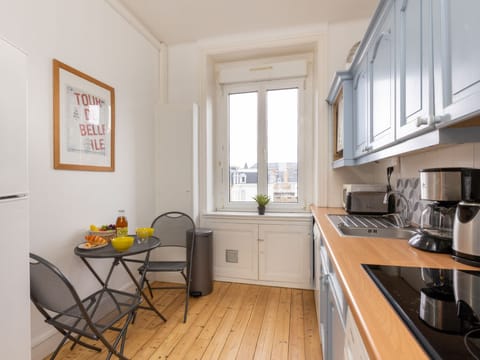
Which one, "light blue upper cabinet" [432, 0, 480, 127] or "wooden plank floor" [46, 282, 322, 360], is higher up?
"light blue upper cabinet" [432, 0, 480, 127]

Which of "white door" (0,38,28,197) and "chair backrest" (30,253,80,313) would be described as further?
"chair backrest" (30,253,80,313)

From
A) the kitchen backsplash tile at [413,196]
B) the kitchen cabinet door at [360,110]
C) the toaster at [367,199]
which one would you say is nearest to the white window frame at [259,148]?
the toaster at [367,199]

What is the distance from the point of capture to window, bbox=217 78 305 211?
122 inches

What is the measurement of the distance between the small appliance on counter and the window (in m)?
1.91

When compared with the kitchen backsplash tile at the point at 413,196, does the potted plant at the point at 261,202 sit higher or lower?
lower

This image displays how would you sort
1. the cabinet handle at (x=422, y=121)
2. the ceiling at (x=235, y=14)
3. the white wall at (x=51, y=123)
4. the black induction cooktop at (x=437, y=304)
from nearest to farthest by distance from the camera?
1. the black induction cooktop at (x=437, y=304)
2. the cabinet handle at (x=422, y=121)
3. the white wall at (x=51, y=123)
4. the ceiling at (x=235, y=14)

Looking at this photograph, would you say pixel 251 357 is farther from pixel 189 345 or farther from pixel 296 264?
pixel 296 264

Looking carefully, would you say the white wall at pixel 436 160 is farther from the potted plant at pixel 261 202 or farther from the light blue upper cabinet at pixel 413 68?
the potted plant at pixel 261 202

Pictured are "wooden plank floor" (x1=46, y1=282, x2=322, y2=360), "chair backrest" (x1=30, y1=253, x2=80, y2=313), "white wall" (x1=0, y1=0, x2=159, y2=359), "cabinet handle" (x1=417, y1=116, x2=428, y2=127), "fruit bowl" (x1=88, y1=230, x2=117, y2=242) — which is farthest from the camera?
"fruit bowl" (x1=88, y1=230, x2=117, y2=242)

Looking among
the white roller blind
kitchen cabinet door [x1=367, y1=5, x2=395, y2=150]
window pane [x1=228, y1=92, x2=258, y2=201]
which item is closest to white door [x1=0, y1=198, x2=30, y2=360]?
kitchen cabinet door [x1=367, y1=5, x2=395, y2=150]

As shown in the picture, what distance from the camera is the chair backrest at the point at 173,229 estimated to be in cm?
262

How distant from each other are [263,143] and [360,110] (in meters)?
1.42

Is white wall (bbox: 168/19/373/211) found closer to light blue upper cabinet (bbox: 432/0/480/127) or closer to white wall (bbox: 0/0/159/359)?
white wall (bbox: 0/0/159/359)

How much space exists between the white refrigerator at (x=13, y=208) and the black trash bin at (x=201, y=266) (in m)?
1.51
